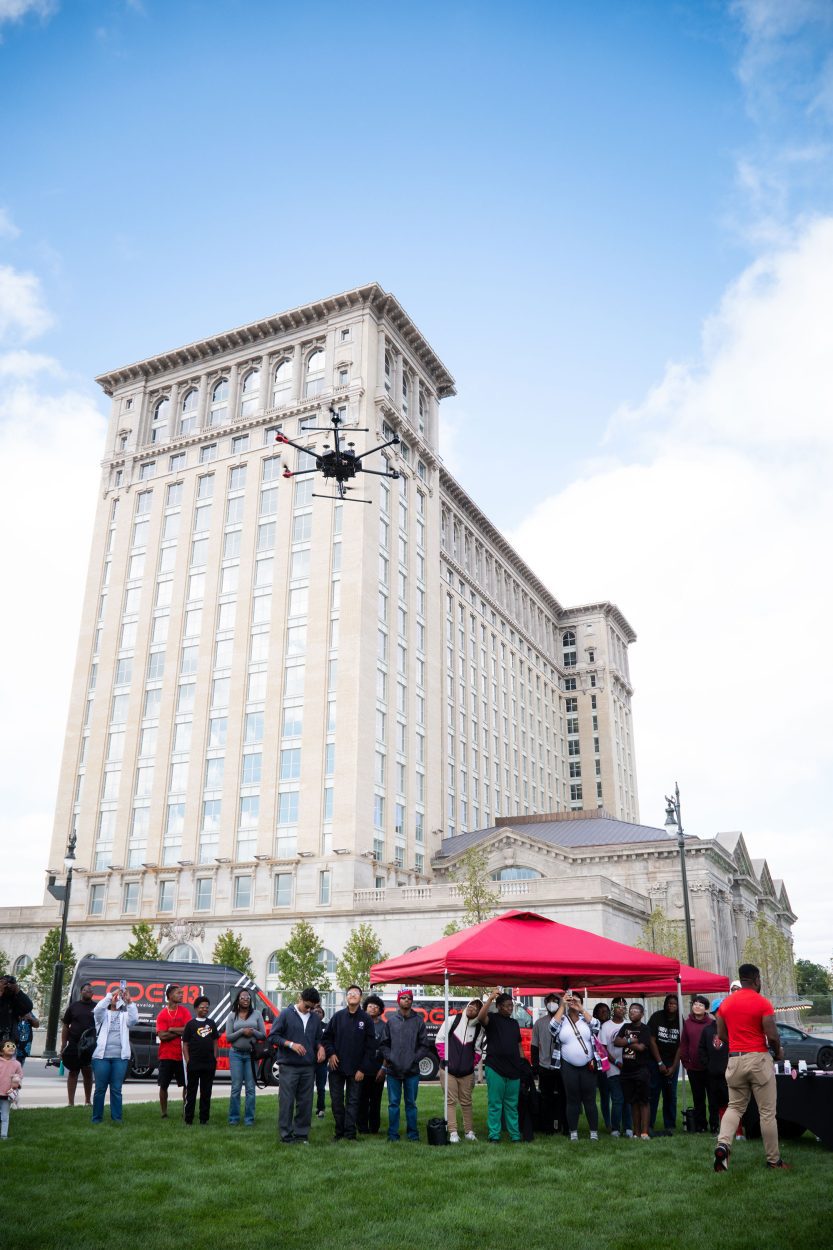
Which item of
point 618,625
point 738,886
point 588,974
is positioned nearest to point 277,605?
point 738,886

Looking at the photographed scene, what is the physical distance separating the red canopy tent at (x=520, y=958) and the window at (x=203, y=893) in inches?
1610

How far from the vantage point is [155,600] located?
64875 millimetres

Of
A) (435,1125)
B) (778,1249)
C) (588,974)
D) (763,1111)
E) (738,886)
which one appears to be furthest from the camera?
(738,886)

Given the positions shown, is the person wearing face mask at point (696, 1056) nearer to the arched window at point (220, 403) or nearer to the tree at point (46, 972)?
the tree at point (46, 972)

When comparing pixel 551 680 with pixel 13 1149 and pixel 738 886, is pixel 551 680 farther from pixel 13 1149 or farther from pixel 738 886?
pixel 13 1149

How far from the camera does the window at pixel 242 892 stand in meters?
54.8

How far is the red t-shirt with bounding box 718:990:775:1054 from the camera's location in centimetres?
1170

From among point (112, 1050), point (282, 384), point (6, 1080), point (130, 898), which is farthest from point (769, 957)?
point (6, 1080)

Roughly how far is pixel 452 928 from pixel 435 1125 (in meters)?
32.8

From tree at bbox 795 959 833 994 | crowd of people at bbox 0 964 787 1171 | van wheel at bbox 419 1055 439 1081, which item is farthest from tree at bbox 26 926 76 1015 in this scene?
tree at bbox 795 959 833 994

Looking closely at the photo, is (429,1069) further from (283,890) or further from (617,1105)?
(283,890)

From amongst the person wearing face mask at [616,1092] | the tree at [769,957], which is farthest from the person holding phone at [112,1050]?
the tree at [769,957]

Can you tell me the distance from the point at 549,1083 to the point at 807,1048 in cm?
1990

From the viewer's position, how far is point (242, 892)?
181ft
